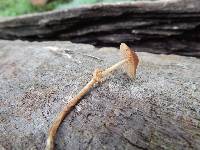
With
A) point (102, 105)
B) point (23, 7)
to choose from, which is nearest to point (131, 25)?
point (102, 105)

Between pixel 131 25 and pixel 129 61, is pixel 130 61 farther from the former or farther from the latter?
pixel 131 25

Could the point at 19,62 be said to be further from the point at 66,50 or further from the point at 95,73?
the point at 95,73

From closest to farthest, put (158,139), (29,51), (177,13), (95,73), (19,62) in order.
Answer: (158,139) → (95,73) → (19,62) → (29,51) → (177,13)

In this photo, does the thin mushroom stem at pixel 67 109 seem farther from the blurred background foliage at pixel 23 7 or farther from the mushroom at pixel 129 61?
the blurred background foliage at pixel 23 7

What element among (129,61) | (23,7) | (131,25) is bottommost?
(23,7)

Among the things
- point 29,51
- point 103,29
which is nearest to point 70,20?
point 103,29

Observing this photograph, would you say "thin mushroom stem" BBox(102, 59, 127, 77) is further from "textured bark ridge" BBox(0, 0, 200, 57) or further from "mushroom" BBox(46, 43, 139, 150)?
"textured bark ridge" BBox(0, 0, 200, 57)

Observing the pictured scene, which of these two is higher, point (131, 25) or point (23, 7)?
point (131, 25)
